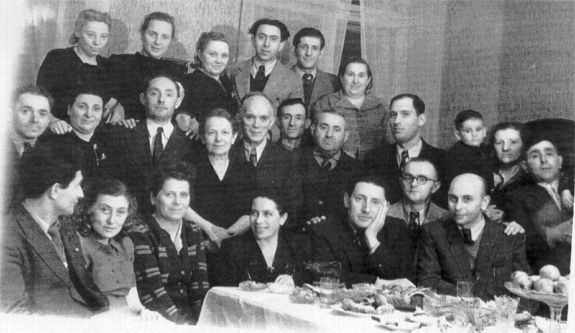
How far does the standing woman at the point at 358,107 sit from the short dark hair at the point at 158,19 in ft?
3.32

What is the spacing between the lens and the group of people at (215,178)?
4625 millimetres

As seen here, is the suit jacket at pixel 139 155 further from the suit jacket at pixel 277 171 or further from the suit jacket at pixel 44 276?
the suit jacket at pixel 44 276

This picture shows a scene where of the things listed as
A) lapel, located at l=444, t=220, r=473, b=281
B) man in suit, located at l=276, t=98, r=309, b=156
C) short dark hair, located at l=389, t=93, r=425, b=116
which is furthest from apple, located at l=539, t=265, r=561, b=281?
man in suit, located at l=276, t=98, r=309, b=156

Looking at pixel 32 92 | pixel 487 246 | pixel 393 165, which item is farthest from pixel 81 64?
pixel 487 246

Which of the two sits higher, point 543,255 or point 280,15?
point 280,15

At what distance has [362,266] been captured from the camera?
4617mm

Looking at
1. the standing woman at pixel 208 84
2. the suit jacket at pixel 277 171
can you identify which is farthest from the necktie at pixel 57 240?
the suit jacket at pixel 277 171

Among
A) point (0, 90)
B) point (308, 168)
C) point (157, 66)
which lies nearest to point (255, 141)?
point (308, 168)

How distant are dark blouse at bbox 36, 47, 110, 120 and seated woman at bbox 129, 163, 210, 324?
2.32 feet

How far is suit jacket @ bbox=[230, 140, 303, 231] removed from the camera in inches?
185

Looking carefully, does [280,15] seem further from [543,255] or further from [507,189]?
[543,255]

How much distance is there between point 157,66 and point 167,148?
51cm

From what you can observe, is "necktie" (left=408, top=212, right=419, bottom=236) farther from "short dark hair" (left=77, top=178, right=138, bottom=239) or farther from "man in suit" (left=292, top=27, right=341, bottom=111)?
"short dark hair" (left=77, top=178, right=138, bottom=239)

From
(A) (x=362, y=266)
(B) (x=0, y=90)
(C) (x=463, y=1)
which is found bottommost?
(A) (x=362, y=266)
